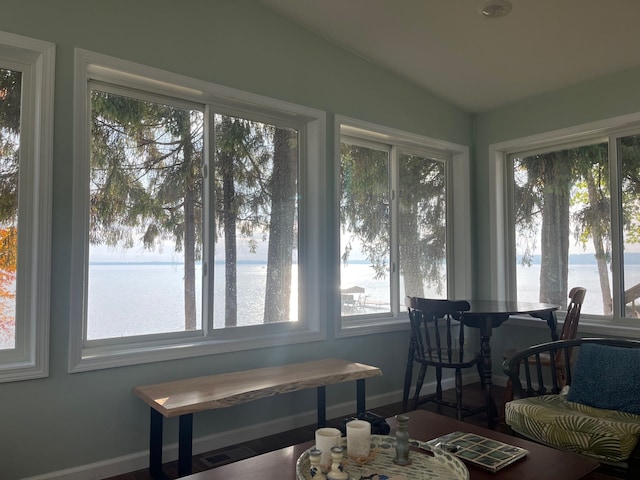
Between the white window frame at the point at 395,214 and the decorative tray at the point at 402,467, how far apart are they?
1.81m

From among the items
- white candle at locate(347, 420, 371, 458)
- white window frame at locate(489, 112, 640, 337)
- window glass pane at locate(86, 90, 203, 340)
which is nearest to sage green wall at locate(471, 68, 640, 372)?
white window frame at locate(489, 112, 640, 337)

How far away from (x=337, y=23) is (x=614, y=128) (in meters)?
2.20

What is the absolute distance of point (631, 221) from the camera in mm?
3615

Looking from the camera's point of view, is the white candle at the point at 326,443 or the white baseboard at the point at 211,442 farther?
→ the white baseboard at the point at 211,442

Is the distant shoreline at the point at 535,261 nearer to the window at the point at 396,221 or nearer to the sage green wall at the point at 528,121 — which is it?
the window at the point at 396,221

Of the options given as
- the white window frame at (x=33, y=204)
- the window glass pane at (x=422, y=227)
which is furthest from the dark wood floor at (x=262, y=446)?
the window glass pane at (x=422, y=227)

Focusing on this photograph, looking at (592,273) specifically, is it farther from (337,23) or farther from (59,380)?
(59,380)

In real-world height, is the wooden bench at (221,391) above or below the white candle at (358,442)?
below

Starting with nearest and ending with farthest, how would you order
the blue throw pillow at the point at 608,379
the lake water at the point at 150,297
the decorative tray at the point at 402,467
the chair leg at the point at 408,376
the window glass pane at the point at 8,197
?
1. the decorative tray at the point at 402,467
2. the blue throw pillow at the point at 608,379
3. the window glass pane at the point at 8,197
4. the lake water at the point at 150,297
5. the chair leg at the point at 408,376

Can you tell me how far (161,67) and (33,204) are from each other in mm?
1002

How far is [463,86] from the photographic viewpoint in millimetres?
4012

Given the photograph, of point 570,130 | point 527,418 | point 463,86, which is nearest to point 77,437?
point 527,418

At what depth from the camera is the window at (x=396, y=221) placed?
3.79m

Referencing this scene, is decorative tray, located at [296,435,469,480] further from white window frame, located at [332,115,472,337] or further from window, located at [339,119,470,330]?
window, located at [339,119,470,330]
